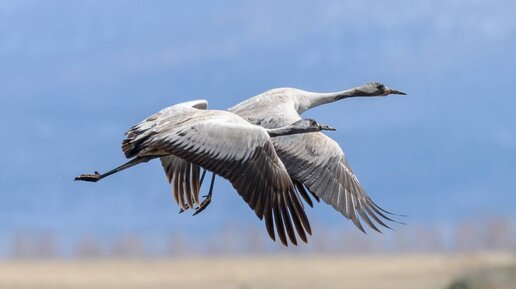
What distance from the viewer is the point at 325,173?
2319 centimetres

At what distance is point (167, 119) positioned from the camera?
71.4 ft

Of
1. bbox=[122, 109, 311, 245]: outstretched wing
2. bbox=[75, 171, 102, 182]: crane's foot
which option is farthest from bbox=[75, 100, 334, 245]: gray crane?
bbox=[75, 171, 102, 182]: crane's foot

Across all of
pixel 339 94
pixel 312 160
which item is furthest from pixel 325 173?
pixel 339 94

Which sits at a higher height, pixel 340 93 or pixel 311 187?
pixel 340 93

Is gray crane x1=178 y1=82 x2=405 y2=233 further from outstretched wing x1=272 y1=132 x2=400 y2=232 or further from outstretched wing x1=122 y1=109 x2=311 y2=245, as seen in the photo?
outstretched wing x1=122 y1=109 x2=311 y2=245

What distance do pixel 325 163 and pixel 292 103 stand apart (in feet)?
3.13

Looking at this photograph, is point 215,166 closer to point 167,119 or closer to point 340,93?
point 167,119

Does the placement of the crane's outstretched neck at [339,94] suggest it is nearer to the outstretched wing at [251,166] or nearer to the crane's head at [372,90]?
the crane's head at [372,90]

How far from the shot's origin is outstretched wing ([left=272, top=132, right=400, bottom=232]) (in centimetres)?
2305

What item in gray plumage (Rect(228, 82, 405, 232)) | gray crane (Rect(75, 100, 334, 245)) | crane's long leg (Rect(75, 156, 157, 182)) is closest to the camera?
gray crane (Rect(75, 100, 334, 245))

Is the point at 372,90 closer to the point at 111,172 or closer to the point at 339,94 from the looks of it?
the point at 339,94

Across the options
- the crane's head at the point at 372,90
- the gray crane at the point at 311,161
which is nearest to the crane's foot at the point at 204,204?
the gray crane at the point at 311,161

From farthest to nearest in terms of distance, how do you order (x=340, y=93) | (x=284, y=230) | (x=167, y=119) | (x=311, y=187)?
1. (x=340, y=93)
2. (x=311, y=187)
3. (x=167, y=119)
4. (x=284, y=230)

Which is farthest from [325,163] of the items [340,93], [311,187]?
[340,93]
